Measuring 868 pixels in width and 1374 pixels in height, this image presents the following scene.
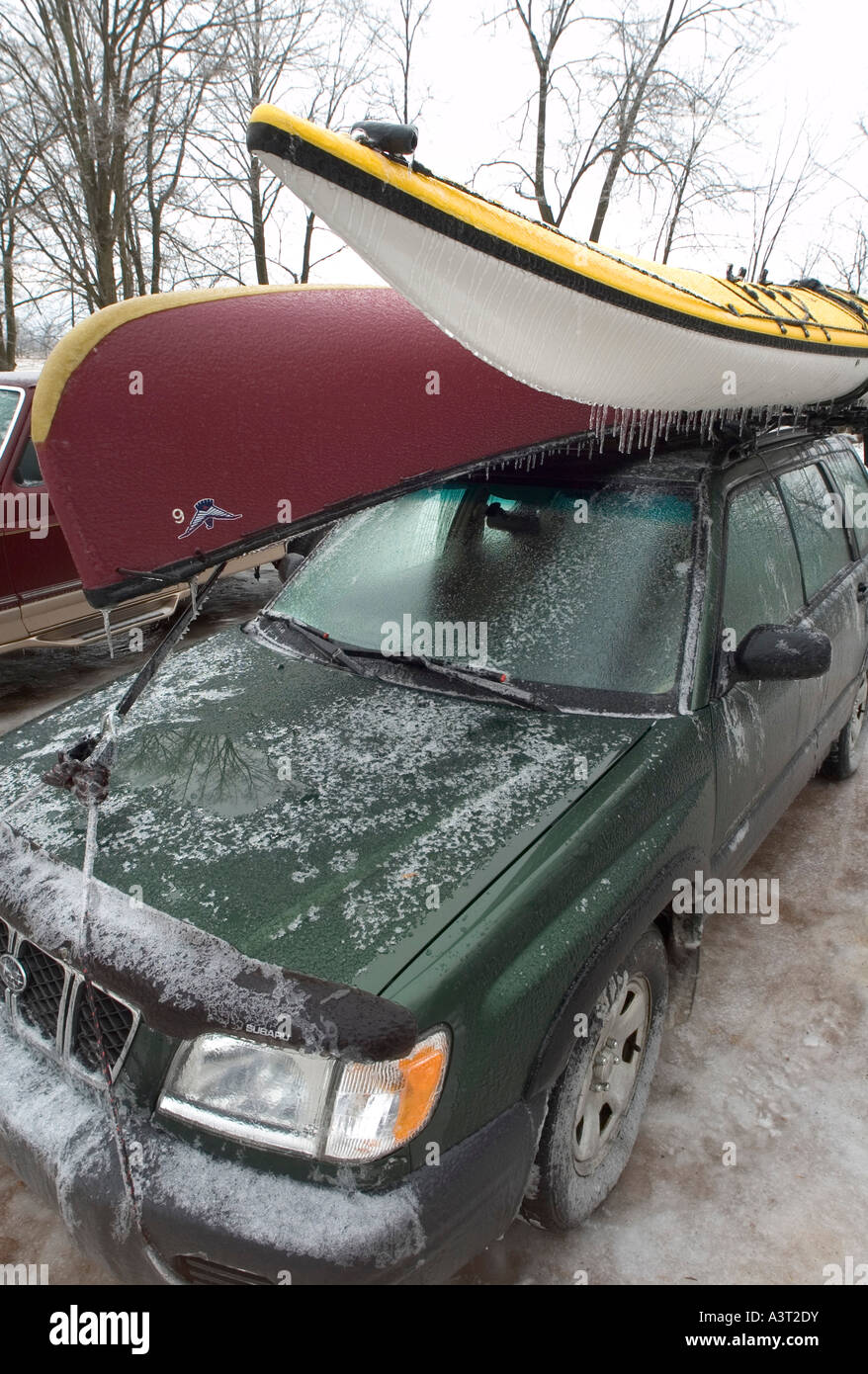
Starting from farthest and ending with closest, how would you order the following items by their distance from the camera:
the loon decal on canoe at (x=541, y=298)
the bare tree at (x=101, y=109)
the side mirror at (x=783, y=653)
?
the bare tree at (x=101, y=109) → the side mirror at (x=783, y=653) → the loon decal on canoe at (x=541, y=298)

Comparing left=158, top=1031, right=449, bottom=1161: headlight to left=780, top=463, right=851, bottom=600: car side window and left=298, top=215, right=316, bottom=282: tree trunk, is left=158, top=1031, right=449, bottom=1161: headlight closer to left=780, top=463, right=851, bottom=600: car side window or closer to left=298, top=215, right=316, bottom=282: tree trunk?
left=780, top=463, right=851, bottom=600: car side window

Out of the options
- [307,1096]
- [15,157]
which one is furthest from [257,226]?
[307,1096]

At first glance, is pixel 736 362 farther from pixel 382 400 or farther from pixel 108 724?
pixel 108 724

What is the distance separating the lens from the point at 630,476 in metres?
2.94

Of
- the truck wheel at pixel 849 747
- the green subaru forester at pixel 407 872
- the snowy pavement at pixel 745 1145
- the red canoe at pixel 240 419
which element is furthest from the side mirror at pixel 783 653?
the truck wheel at pixel 849 747

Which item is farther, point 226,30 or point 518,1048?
point 226,30

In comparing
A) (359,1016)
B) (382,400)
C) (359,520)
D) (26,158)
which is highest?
(26,158)

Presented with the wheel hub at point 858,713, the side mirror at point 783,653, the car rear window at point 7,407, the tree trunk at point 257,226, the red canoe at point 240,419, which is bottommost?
the wheel hub at point 858,713

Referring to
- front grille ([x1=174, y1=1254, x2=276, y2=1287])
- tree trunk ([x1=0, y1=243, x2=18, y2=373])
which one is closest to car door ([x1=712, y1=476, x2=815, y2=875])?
front grille ([x1=174, y1=1254, x2=276, y2=1287])

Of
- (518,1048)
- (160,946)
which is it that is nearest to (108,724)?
(160,946)

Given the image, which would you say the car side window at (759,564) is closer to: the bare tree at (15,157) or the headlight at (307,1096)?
the headlight at (307,1096)

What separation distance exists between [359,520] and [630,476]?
104cm

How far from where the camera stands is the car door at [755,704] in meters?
2.63

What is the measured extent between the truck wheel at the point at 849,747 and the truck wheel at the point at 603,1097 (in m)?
2.45
